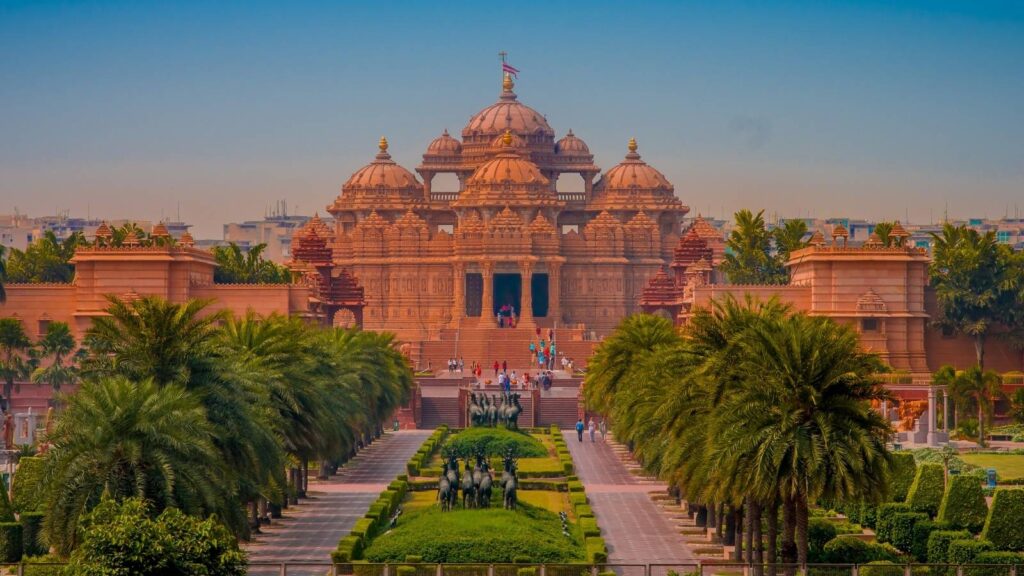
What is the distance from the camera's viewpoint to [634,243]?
134 metres

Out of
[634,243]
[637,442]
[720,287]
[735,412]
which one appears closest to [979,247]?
[720,287]

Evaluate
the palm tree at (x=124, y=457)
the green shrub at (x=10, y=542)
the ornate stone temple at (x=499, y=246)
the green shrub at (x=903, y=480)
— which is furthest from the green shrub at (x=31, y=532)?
the ornate stone temple at (x=499, y=246)

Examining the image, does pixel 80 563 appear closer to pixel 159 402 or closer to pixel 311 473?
pixel 159 402

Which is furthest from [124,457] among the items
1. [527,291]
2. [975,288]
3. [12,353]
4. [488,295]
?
[527,291]

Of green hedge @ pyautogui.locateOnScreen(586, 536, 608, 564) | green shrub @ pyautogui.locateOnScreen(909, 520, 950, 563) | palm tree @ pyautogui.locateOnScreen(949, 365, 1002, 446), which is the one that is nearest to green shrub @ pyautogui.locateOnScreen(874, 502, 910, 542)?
green shrub @ pyautogui.locateOnScreen(909, 520, 950, 563)

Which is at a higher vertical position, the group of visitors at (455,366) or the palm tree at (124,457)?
the group of visitors at (455,366)

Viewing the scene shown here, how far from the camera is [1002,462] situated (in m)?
68.7

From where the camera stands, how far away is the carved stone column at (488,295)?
126 meters

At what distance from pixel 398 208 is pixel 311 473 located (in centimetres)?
7207

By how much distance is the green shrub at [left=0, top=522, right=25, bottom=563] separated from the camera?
44.9 metres

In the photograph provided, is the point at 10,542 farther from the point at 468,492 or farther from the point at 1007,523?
the point at 1007,523

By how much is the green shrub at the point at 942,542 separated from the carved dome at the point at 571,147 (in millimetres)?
104772

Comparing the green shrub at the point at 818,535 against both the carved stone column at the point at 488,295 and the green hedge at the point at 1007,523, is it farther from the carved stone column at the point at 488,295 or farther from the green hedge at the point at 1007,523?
the carved stone column at the point at 488,295

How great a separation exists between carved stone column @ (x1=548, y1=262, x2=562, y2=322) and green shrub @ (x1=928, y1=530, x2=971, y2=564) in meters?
83.0
